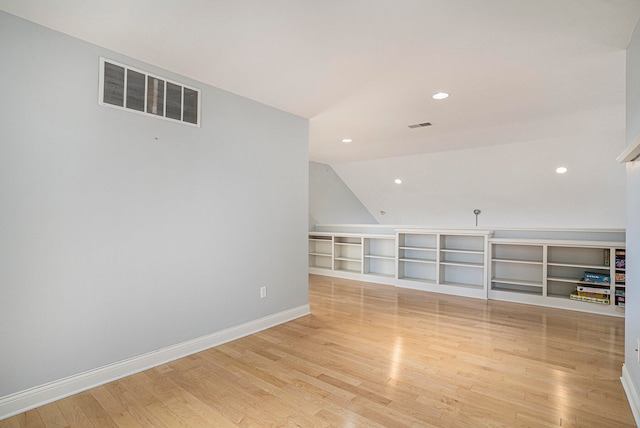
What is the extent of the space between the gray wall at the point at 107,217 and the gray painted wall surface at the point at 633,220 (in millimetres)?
3012

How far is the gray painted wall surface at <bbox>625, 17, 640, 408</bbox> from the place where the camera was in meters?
2.10

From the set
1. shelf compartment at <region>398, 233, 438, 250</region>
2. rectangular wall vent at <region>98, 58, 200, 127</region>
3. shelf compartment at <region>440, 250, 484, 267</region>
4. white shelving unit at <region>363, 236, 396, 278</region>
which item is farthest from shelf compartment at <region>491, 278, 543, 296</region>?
rectangular wall vent at <region>98, 58, 200, 127</region>

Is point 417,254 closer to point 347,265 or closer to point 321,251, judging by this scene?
point 347,265

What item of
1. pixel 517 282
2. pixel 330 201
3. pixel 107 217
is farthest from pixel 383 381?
pixel 330 201

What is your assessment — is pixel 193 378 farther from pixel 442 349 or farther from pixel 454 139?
Result: pixel 454 139

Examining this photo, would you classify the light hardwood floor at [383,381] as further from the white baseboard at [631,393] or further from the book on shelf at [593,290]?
the book on shelf at [593,290]

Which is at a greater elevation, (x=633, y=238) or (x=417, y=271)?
(x=633, y=238)

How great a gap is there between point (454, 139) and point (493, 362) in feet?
10.6

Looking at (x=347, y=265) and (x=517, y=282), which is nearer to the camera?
(x=517, y=282)

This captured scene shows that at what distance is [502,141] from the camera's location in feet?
16.5

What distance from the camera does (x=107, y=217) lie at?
2.44 meters

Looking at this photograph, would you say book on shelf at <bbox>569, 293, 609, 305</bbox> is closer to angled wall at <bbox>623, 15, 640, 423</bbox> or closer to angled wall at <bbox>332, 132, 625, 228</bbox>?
angled wall at <bbox>332, 132, 625, 228</bbox>

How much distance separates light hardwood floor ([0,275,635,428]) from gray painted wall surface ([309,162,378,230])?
3.82 metres

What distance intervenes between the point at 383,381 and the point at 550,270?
380cm
